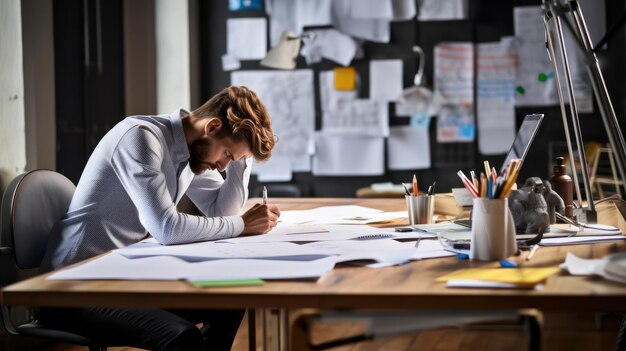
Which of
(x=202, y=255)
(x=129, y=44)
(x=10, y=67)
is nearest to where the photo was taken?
(x=202, y=255)

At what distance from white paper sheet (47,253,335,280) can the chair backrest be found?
19.3 inches

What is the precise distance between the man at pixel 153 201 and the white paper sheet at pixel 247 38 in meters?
2.88

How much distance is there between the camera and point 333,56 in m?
4.91

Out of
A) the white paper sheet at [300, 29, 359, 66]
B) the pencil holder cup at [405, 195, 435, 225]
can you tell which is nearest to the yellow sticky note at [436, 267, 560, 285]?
the pencil holder cup at [405, 195, 435, 225]

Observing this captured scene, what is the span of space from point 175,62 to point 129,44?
40 centimetres

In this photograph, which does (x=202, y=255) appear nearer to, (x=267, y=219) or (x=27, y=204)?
(x=267, y=219)

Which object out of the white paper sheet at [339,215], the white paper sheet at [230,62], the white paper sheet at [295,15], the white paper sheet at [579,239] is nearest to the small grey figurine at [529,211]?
the white paper sheet at [579,239]

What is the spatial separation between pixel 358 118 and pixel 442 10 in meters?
0.85

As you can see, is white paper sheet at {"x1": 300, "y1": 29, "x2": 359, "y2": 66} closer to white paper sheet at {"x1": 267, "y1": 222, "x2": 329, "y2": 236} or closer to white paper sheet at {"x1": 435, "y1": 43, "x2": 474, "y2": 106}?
white paper sheet at {"x1": 435, "y1": 43, "x2": 474, "y2": 106}

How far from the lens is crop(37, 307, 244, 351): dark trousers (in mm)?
1610

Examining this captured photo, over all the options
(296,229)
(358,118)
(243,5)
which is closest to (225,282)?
(296,229)

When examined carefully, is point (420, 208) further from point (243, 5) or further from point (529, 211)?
point (243, 5)

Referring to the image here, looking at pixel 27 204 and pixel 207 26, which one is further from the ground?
pixel 207 26

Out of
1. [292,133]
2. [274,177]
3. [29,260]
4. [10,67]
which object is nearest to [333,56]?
[292,133]
